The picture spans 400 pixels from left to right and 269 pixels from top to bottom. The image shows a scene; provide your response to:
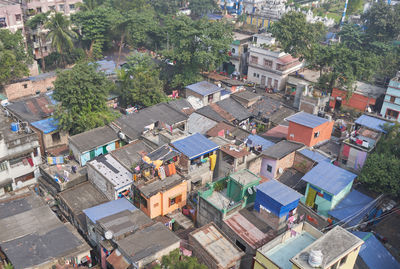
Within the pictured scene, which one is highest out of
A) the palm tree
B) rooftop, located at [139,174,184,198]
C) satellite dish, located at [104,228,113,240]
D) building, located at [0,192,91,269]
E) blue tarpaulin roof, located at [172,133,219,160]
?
the palm tree

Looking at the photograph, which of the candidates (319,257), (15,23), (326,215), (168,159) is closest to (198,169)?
(168,159)

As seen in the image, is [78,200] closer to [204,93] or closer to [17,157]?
[17,157]

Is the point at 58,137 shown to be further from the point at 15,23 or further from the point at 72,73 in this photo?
the point at 15,23

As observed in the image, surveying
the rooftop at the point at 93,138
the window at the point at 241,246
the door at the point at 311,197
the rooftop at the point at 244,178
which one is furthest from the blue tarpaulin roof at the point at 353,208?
the rooftop at the point at 93,138

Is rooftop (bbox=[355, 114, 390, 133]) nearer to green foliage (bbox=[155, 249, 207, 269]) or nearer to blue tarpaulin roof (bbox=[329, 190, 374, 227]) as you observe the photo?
blue tarpaulin roof (bbox=[329, 190, 374, 227])

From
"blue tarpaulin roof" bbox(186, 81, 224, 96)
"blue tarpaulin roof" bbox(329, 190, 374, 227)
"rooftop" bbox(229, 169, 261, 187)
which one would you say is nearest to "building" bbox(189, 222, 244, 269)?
"rooftop" bbox(229, 169, 261, 187)

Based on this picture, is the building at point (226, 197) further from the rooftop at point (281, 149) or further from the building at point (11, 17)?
the building at point (11, 17)

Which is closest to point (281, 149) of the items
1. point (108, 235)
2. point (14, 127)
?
point (108, 235)
